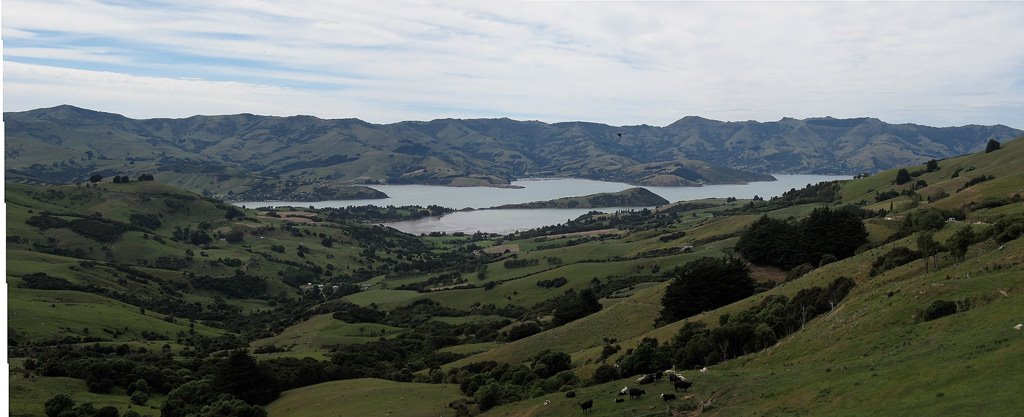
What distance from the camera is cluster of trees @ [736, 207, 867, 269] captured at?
8481 cm

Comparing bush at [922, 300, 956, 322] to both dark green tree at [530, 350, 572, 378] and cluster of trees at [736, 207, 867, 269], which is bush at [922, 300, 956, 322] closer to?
dark green tree at [530, 350, 572, 378]

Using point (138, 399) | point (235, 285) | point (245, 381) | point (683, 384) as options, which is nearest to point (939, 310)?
point (683, 384)

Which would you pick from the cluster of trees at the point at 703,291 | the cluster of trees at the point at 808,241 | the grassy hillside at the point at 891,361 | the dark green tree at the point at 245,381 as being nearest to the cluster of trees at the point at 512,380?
the grassy hillside at the point at 891,361

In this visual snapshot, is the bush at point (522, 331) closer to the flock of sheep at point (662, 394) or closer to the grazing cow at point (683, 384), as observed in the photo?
the flock of sheep at point (662, 394)

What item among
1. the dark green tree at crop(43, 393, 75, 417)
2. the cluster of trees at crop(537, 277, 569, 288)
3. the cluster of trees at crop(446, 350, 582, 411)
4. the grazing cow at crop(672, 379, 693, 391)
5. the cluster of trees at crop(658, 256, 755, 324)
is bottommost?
the cluster of trees at crop(537, 277, 569, 288)

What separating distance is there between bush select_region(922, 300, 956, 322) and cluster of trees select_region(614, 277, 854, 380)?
973 cm

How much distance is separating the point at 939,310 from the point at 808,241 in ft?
171

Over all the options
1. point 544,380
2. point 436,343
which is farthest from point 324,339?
point 544,380

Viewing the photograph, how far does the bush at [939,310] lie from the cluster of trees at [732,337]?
31.9 ft

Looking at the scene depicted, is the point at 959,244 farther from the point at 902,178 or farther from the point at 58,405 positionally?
the point at 902,178

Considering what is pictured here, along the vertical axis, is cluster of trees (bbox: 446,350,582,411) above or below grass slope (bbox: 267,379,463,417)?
above

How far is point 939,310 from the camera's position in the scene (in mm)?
35344

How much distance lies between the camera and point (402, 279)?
7539 inches

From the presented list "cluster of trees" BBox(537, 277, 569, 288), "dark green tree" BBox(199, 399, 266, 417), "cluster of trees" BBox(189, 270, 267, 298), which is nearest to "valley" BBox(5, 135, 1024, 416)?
"dark green tree" BBox(199, 399, 266, 417)
